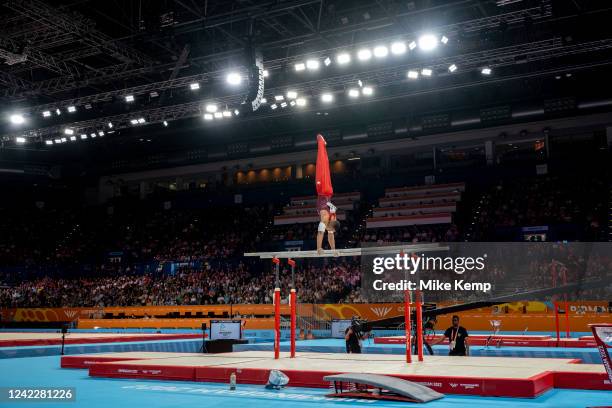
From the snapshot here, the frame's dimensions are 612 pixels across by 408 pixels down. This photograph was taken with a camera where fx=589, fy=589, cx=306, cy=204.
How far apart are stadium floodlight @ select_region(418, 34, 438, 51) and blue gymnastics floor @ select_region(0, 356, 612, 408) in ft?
32.0

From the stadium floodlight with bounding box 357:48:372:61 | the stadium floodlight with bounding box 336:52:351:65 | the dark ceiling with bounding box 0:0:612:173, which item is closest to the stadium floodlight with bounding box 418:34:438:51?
the dark ceiling with bounding box 0:0:612:173

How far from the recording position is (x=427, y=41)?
15203 mm

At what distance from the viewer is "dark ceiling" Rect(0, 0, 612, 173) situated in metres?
15.6

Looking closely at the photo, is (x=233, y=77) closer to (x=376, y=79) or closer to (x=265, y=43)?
(x=265, y=43)

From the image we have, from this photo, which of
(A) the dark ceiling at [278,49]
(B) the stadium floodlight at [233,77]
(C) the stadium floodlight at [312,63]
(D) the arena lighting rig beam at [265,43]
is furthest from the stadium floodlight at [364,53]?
(B) the stadium floodlight at [233,77]

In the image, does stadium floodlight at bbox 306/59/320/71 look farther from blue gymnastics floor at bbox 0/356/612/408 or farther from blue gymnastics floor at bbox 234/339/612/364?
blue gymnastics floor at bbox 0/356/612/408

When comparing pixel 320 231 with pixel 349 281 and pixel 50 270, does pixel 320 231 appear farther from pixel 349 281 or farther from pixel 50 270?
pixel 50 270

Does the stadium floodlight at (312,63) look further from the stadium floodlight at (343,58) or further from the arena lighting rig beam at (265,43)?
the stadium floodlight at (343,58)

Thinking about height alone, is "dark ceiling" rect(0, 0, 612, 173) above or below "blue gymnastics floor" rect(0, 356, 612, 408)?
above

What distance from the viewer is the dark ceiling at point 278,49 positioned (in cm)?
1562

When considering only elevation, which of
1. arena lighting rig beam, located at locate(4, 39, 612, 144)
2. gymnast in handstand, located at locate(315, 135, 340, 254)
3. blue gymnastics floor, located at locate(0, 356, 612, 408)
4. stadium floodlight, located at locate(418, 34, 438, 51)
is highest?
arena lighting rig beam, located at locate(4, 39, 612, 144)

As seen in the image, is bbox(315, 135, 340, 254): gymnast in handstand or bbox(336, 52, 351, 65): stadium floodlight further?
bbox(336, 52, 351, 65): stadium floodlight

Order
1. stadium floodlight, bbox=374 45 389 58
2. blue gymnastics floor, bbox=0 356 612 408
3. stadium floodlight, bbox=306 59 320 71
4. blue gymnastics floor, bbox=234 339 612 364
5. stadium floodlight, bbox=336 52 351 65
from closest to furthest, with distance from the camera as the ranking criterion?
blue gymnastics floor, bbox=0 356 612 408 < blue gymnastics floor, bbox=234 339 612 364 < stadium floodlight, bbox=374 45 389 58 < stadium floodlight, bbox=336 52 351 65 < stadium floodlight, bbox=306 59 320 71

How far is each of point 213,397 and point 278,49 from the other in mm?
12954
